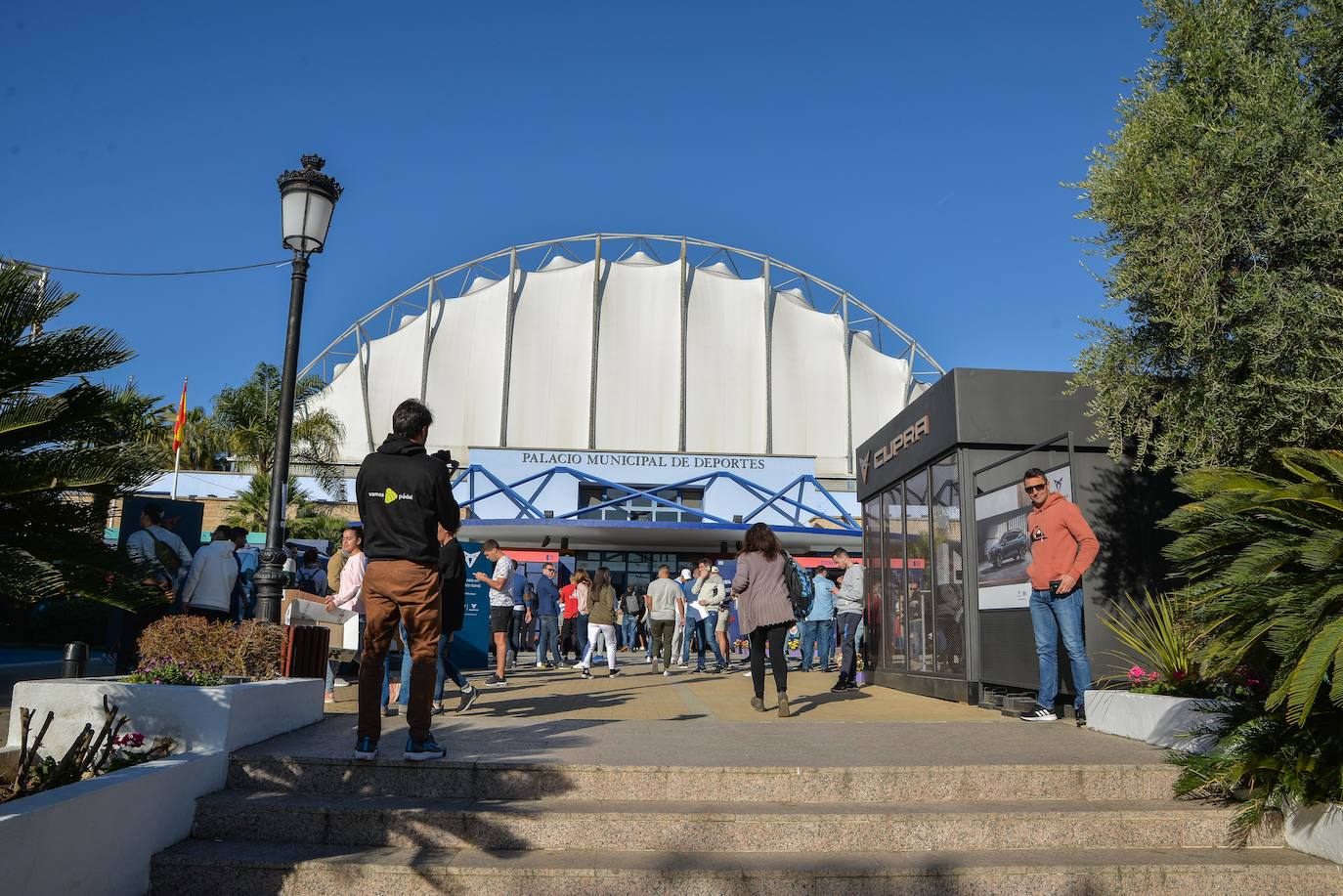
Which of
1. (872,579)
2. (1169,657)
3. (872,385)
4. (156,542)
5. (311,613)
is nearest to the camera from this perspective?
(1169,657)

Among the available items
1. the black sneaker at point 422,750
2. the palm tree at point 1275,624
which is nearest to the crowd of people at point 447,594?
the black sneaker at point 422,750

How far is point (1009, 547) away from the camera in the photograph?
325 inches

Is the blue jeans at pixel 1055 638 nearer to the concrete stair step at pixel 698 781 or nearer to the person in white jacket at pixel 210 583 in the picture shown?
the concrete stair step at pixel 698 781

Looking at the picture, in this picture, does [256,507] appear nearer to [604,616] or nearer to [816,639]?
[604,616]

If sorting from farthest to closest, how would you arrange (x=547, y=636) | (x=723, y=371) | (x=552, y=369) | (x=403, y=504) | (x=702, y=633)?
1. (x=723, y=371)
2. (x=552, y=369)
3. (x=702, y=633)
4. (x=547, y=636)
5. (x=403, y=504)

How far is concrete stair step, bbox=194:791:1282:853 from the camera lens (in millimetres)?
4102

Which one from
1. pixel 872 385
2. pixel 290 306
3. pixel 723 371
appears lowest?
pixel 290 306

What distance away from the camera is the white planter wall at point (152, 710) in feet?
15.6

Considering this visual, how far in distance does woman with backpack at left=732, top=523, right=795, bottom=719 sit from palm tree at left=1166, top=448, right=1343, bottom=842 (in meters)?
3.54

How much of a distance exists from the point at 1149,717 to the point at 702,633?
10.2m

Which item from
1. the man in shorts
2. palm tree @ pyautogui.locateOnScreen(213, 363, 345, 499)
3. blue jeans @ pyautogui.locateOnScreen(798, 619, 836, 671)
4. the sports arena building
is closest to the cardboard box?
the man in shorts

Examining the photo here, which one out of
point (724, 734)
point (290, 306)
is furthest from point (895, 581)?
point (290, 306)

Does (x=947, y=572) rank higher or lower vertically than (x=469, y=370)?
lower

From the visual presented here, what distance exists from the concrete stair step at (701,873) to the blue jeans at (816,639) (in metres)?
10.8
